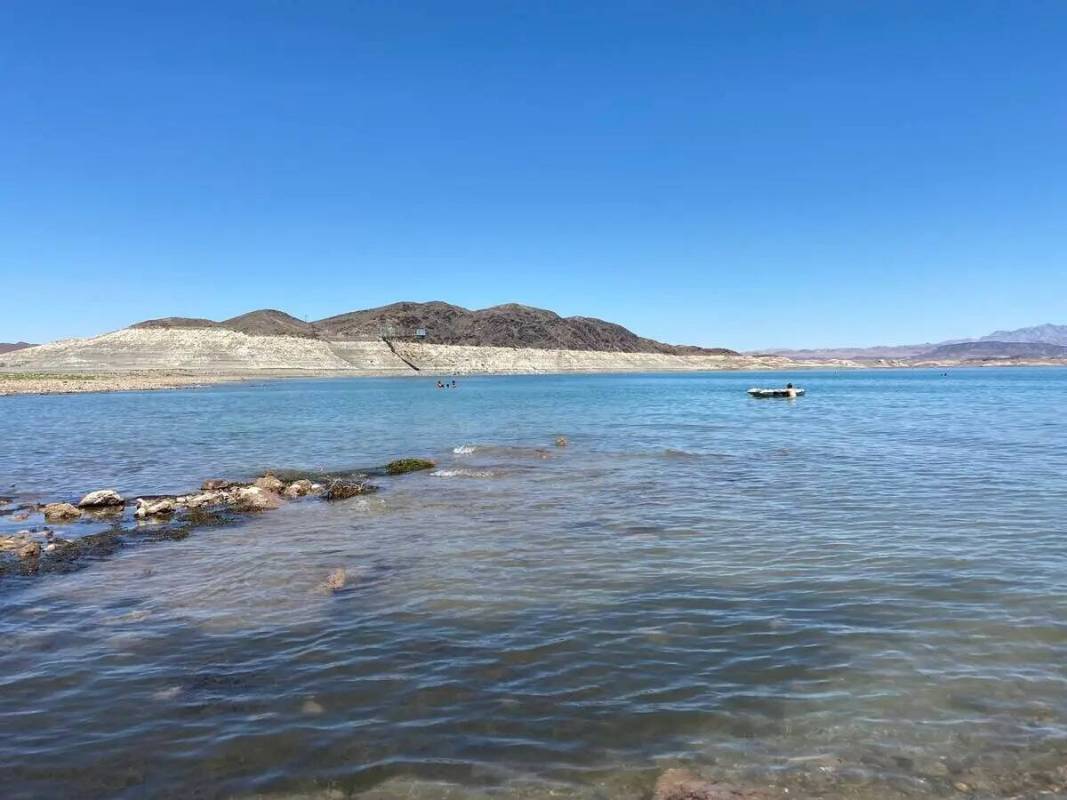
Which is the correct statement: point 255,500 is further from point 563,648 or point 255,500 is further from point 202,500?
point 563,648

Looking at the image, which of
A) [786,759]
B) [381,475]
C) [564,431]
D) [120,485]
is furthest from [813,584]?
[564,431]

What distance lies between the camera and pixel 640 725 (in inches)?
278

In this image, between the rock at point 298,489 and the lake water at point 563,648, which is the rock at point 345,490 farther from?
the lake water at point 563,648

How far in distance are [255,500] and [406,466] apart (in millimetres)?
7351

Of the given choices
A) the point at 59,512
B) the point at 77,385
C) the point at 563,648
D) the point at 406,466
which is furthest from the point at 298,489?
the point at 77,385

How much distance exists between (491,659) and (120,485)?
1861 cm

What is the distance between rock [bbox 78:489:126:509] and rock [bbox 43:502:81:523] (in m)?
0.45

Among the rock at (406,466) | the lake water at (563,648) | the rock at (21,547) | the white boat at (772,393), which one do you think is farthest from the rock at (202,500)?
the white boat at (772,393)

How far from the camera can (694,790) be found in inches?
234

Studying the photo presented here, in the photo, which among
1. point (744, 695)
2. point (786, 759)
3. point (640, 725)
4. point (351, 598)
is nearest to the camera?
point (786, 759)

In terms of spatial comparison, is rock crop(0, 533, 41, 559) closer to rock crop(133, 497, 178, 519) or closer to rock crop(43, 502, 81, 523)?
rock crop(43, 502, 81, 523)

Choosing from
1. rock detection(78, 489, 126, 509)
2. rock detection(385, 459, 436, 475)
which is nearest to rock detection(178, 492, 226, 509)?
rock detection(78, 489, 126, 509)

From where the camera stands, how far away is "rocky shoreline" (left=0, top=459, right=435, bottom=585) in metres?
14.1

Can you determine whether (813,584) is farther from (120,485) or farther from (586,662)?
A: (120,485)
